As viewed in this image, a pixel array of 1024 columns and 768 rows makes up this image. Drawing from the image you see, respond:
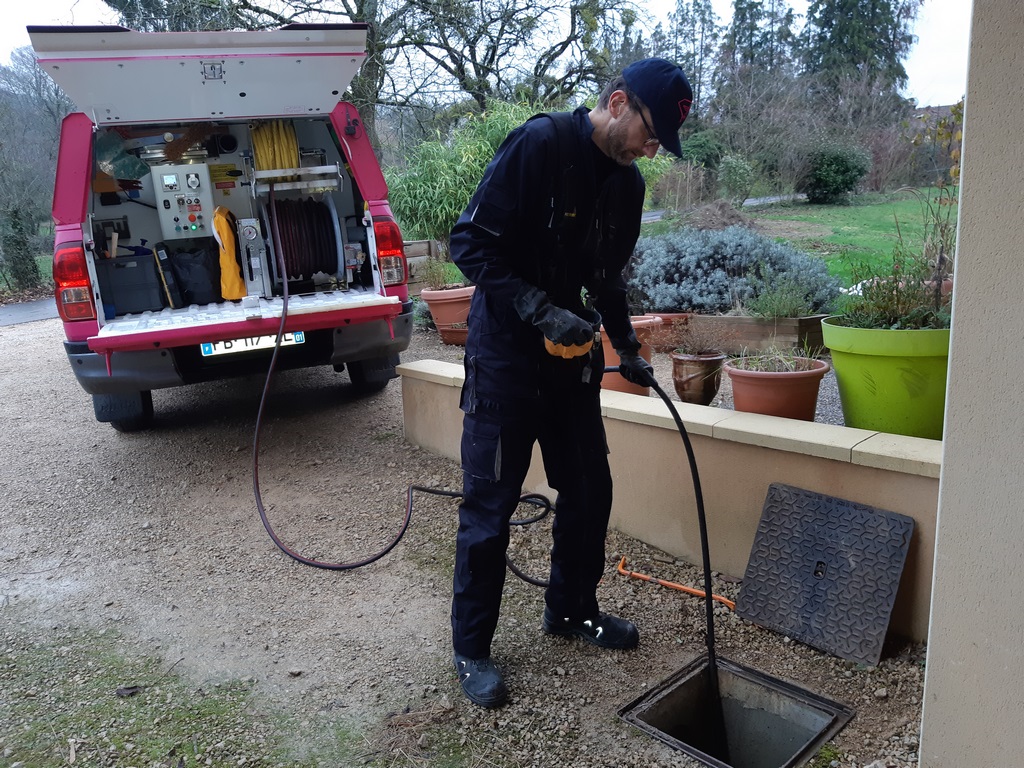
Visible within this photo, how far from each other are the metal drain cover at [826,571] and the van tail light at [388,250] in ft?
9.53

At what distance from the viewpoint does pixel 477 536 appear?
94.3 inches

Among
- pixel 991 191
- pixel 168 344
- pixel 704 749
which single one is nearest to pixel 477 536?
pixel 704 749

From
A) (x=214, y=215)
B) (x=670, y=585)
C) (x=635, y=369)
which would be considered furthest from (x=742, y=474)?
(x=214, y=215)

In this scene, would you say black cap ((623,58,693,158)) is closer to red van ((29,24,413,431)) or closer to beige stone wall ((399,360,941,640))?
beige stone wall ((399,360,941,640))

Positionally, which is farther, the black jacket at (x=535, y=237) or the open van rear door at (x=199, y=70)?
the open van rear door at (x=199, y=70)

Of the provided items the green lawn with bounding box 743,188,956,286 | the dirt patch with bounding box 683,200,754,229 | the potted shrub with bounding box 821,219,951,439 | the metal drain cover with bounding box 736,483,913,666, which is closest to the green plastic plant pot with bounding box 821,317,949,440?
the potted shrub with bounding box 821,219,951,439

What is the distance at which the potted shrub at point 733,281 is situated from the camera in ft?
17.0

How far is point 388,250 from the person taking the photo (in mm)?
4895

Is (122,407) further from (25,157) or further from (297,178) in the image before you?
(25,157)

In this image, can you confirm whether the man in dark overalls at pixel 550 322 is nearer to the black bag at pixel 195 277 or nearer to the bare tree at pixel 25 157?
the black bag at pixel 195 277

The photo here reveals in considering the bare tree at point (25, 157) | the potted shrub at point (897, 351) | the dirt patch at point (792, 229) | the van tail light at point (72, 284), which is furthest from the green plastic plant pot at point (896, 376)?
the bare tree at point (25, 157)

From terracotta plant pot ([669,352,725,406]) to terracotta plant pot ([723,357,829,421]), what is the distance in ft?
0.78

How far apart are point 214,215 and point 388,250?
1.53 m

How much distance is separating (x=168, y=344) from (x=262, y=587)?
1739 mm
